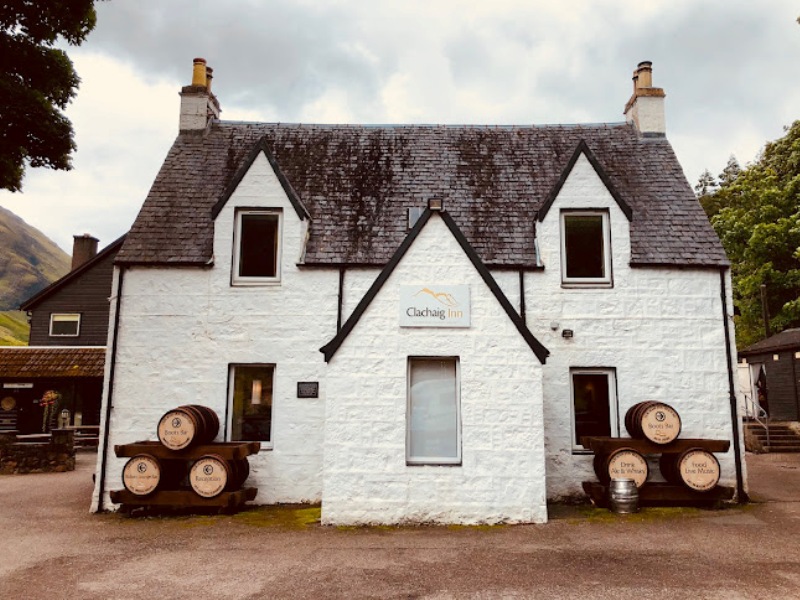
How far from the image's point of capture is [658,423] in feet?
33.7

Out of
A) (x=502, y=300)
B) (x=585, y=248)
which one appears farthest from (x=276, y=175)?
(x=585, y=248)

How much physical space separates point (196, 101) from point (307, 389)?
8032 millimetres

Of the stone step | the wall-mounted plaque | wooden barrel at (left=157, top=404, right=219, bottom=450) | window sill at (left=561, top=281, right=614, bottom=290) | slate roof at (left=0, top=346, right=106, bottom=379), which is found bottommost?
the stone step

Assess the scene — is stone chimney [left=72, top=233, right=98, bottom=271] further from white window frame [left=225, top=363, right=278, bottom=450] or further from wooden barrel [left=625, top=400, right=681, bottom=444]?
wooden barrel [left=625, top=400, right=681, bottom=444]

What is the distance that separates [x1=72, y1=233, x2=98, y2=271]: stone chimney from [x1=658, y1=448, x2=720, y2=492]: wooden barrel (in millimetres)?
34043

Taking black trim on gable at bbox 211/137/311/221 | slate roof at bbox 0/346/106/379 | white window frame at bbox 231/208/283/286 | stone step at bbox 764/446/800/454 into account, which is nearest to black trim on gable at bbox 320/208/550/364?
white window frame at bbox 231/208/283/286

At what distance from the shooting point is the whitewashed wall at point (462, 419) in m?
9.23

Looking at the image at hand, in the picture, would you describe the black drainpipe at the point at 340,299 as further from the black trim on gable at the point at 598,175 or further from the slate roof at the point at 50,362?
the slate roof at the point at 50,362

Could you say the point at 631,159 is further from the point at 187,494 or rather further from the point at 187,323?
the point at 187,494

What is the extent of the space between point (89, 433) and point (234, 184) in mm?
19026

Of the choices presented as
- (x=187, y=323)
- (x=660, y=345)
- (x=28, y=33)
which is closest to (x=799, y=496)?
(x=660, y=345)

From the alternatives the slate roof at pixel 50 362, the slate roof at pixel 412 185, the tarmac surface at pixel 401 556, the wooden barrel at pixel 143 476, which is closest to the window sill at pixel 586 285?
the slate roof at pixel 412 185

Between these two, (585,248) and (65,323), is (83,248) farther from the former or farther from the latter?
(585,248)

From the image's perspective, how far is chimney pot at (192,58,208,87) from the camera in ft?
46.5
